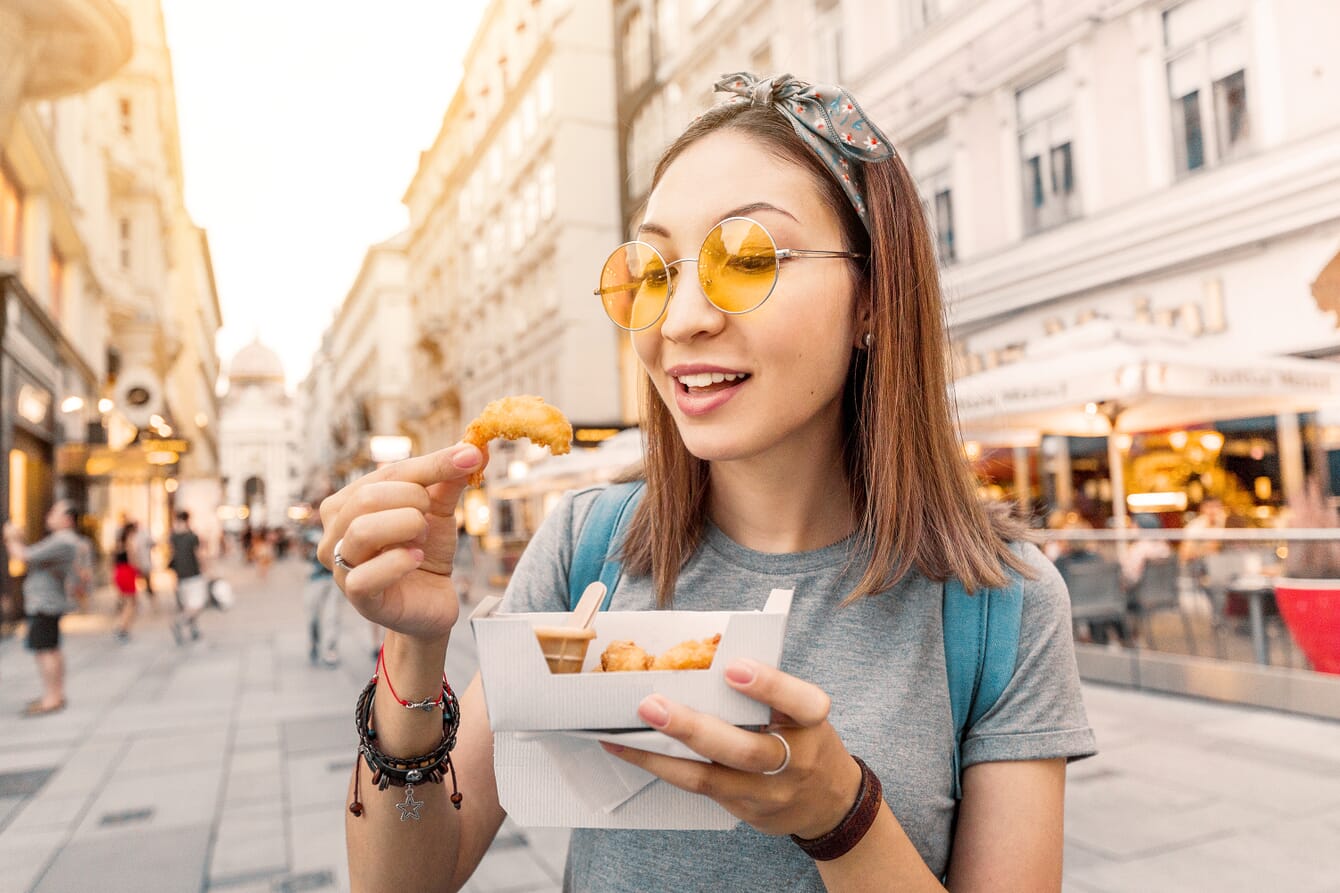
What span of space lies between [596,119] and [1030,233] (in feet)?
61.4

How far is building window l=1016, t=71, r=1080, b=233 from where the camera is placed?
1123cm

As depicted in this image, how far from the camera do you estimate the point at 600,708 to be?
3.17 ft

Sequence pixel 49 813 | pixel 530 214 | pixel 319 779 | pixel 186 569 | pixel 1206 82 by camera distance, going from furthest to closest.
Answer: pixel 530 214 → pixel 186 569 → pixel 1206 82 → pixel 319 779 → pixel 49 813

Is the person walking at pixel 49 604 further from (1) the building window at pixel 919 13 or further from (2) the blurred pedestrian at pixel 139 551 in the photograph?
(1) the building window at pixel 919 13

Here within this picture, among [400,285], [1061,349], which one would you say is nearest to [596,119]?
[1061,349]

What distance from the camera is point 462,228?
4119cm

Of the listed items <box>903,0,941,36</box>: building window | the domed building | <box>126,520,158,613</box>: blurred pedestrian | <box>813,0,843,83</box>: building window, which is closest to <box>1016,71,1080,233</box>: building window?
<box>903,0,941,36</box>: building window

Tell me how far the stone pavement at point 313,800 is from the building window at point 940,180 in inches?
304

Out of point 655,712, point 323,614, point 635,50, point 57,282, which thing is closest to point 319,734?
point 323,614

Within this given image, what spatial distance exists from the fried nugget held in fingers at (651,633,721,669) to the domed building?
14396cm

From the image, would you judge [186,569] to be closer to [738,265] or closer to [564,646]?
[738,265]

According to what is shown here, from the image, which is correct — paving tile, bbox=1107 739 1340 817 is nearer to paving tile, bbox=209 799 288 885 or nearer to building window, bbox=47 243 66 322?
paving tile, bbox=209 799 288 885

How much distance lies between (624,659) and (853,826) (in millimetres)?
334

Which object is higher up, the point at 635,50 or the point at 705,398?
the point at 635,50
